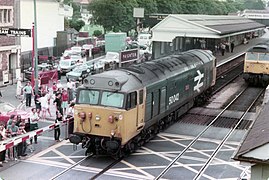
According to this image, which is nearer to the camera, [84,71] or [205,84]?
[205,84]

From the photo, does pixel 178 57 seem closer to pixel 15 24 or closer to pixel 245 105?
pixel 245 105

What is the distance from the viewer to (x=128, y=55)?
1186 inches

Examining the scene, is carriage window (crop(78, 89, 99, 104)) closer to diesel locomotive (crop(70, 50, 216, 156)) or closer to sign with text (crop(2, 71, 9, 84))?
diesel locomotive (crop(70, 50, 216, 156))

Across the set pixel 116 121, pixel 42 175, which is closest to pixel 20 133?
pixel 42 175

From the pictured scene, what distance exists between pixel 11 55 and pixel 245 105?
19.6 m

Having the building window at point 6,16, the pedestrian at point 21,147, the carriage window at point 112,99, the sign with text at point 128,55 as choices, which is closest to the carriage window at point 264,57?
the sign with text at point 128,55

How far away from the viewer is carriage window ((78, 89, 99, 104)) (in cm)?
1667

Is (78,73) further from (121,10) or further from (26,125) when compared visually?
(121,10)

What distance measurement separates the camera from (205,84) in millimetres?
27406

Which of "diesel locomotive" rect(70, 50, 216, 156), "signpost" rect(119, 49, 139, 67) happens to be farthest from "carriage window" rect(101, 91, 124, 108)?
"signpost" rect(119, 49, 139, 67)

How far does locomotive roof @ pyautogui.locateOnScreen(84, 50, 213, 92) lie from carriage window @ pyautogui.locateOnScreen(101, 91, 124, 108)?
188mm

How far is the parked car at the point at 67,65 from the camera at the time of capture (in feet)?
136

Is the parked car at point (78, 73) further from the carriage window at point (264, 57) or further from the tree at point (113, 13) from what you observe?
the tree at point (113, 13)

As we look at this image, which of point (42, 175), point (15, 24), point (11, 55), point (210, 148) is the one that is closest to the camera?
point (42, 175)
